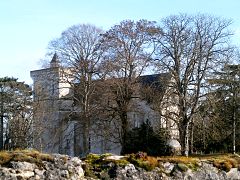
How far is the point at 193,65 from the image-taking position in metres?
40.0

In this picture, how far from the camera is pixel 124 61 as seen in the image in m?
42.7

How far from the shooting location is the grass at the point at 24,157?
14.7m

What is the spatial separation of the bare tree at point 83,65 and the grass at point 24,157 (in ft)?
93.7

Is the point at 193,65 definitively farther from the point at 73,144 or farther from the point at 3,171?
the point at 3,171

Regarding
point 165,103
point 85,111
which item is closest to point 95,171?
point 165,103

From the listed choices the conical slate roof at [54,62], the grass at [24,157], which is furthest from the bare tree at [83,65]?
the grass at [24,157]

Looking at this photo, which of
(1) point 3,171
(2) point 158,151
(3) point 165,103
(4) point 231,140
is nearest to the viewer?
(1) point 3,171

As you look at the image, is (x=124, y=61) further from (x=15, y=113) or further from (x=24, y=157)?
(x=24, y=157)

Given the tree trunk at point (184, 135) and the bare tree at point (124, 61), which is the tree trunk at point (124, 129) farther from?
the tree trunk at point (184, 135)

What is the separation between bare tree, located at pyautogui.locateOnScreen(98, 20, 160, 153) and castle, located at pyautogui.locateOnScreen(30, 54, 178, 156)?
1622mm

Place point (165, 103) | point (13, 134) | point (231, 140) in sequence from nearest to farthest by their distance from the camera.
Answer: point (165, 103)
point (231, 140)
point (13, 134)

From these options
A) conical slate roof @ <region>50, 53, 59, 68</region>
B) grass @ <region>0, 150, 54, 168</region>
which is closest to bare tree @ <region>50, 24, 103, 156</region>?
conical slate roof @ <region>50, 53, 59, 68</region>

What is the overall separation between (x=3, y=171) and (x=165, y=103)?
25827 mm

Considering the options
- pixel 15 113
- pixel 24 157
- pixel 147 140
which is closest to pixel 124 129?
pixel 147 140
